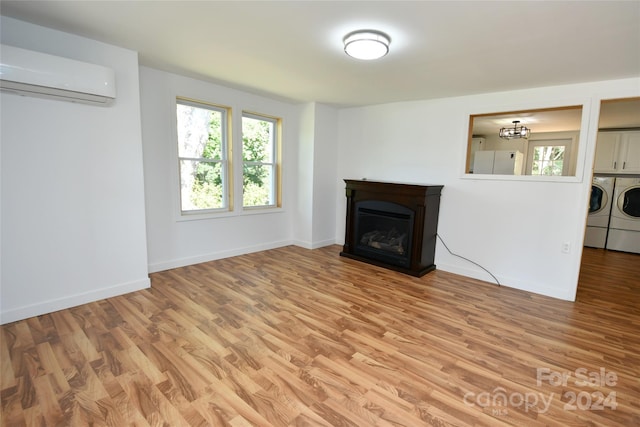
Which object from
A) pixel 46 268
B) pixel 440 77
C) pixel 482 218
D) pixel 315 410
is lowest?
pixel 315 410

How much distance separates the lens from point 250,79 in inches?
140

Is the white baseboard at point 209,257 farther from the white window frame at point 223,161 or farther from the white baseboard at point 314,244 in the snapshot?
the white window frame at point 223,161

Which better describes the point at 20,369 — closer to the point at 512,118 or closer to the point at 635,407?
the point at 635,407

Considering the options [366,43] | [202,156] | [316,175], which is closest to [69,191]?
[202,156]

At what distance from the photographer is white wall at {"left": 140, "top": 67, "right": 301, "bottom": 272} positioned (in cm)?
346

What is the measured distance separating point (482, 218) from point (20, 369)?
4.41 meters

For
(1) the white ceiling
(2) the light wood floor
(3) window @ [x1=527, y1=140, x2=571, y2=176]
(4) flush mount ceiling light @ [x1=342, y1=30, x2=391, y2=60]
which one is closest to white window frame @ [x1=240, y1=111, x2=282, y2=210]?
(1) the white ceiling

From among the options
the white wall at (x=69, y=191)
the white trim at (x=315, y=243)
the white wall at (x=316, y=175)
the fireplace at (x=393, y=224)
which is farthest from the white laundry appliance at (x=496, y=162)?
the white wall at (x=69, y=191)

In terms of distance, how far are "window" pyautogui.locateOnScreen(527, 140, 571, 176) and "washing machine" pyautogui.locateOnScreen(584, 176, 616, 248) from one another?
2.57 feet

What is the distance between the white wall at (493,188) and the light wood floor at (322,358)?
1.29 ft

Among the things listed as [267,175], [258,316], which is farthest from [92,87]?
[267,175]

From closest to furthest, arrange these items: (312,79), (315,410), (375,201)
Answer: (315,410) < (312,79) < (375,201)

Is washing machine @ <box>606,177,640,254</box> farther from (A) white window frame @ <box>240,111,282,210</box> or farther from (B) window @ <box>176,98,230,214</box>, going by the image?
(B) window @ <box>176,98,230,214</box>

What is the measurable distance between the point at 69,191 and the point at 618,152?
803cm
